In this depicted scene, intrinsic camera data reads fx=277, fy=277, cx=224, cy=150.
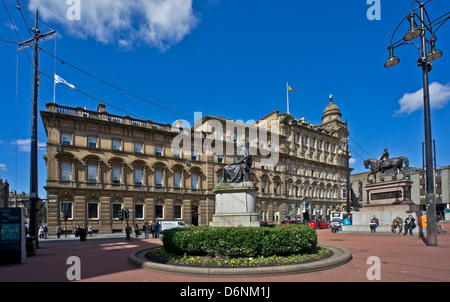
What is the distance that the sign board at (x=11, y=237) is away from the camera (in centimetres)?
1100

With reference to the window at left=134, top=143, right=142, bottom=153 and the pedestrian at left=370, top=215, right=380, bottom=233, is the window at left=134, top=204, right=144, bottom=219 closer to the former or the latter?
the window at left=134, top=143, right=142, bottom=153

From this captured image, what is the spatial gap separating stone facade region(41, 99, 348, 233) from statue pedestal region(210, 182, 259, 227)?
21080 millimetres

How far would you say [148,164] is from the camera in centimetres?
3772

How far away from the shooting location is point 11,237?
1112cm

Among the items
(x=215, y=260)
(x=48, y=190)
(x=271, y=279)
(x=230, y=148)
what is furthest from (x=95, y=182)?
(x=271, y=279)

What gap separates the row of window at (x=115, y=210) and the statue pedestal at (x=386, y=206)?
73.8 ft

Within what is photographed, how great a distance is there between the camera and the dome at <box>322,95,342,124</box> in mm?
65312

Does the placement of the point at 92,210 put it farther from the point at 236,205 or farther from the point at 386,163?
the point at 386,163

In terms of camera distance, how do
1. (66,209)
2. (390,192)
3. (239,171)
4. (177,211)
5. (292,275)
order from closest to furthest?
(292,275) → (239,171) → (390,192) → (66,209) → (177,211)

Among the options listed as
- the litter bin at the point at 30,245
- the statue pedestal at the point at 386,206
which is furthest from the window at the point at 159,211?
the litter bin at the point at 30,245

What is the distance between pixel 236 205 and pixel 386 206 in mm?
18239

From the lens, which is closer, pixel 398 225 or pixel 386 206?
pixel 398 225

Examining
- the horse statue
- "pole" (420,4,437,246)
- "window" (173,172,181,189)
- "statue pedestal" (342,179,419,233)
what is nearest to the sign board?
"pole" (420,4,437,246)

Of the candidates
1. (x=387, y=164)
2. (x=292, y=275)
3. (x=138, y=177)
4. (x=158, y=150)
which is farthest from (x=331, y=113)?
(x=292, y=275)
